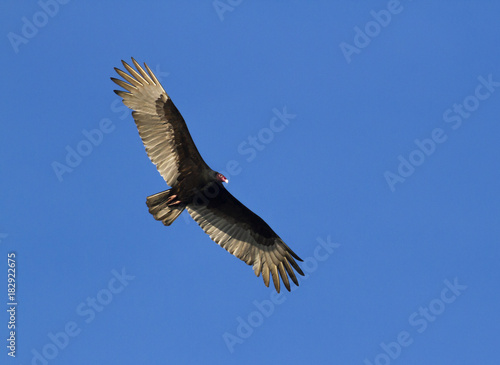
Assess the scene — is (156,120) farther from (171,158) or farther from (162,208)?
(162,208)

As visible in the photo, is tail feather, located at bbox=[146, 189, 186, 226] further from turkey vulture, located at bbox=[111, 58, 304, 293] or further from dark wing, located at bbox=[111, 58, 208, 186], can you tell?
dark wing, located at bbox=[111, 58, 208, 186]

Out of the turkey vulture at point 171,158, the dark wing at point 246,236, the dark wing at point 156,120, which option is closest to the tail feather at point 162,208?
the turkey vulture at point 171,158

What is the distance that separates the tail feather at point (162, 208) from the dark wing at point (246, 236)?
0.80 meters

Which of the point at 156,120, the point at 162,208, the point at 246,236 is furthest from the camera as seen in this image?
the point at 246,236

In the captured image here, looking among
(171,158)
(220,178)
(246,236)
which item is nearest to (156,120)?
(171,158)

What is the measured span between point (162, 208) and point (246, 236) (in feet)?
6.64

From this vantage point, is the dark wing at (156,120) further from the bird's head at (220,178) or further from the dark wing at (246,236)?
the dark wing at (246,236)

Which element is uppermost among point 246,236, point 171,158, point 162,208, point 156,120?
point 156,120

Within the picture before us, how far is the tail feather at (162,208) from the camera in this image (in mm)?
12289

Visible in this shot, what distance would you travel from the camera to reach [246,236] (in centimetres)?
1343

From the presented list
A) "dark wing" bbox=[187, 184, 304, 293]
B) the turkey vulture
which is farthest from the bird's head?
"dark wing" bbox=[187, 184, 304, 293]

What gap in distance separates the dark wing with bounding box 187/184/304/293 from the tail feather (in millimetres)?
801

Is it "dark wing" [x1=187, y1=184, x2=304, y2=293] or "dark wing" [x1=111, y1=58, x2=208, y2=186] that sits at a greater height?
"dark wing" [x1=111, y1=58, x2=208, y2=186]

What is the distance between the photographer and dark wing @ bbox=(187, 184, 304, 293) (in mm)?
13102
